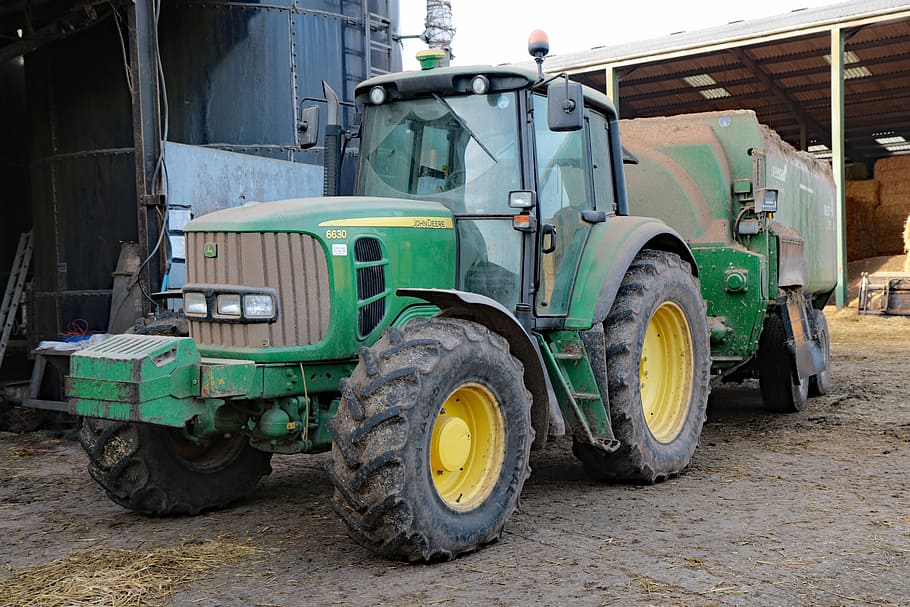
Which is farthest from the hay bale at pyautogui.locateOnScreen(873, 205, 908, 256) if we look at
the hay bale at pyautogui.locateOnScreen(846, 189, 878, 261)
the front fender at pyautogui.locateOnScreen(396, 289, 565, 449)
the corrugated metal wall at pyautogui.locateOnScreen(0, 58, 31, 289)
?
the front fender at pyautogui.locateOnScreen(396, 289, 565, 449)

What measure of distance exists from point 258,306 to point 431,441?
1060 millimetres

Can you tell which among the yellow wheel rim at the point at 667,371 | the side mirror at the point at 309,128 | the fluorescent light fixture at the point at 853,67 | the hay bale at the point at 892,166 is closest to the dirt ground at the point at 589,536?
the yellow wheel rim at the point at 667,371

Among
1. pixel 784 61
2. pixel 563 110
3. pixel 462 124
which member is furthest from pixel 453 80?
pixel 784 61

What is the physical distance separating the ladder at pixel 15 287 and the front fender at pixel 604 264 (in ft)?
21.9

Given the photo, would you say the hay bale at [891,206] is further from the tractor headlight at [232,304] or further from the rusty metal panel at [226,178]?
the tractor headlight at [232,304]

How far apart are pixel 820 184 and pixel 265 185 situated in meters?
5.63

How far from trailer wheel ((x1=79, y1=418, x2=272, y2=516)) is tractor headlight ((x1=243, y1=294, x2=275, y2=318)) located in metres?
0.96

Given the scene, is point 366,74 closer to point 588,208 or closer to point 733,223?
point 733,223

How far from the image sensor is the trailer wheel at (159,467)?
5.04 metres

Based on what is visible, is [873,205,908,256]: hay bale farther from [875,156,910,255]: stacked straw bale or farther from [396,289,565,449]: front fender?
[396,289,565,449]: front fender

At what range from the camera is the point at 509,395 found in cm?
457

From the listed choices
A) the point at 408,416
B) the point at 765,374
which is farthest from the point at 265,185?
the point at 408,416

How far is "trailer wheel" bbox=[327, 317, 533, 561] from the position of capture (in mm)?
4004

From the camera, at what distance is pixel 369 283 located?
468 cm
